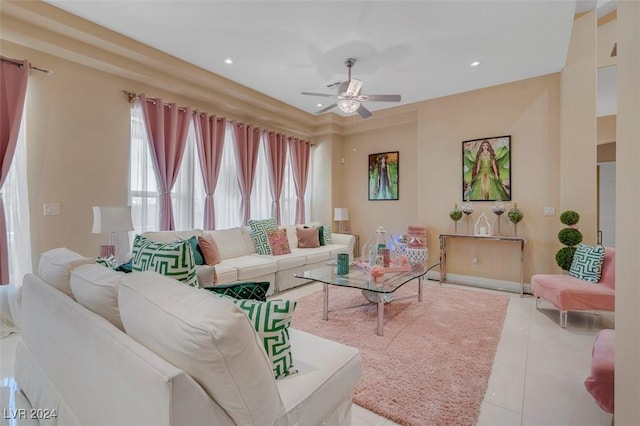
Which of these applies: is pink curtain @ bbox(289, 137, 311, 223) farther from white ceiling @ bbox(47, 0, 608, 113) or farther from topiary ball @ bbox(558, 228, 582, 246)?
topiary ball @ bbox(558, 228, 582, 246)

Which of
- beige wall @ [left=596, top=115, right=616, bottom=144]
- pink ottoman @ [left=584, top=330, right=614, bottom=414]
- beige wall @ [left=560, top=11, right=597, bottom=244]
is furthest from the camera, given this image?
beige wall @ [left=596, top=115, right=616, bottom=144]

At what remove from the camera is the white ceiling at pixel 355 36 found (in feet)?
8.71

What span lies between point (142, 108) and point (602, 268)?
555 centimetres

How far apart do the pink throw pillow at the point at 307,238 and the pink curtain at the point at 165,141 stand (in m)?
1.96

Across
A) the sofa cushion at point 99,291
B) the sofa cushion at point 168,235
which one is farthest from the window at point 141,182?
the sofa cushion at point 99,291

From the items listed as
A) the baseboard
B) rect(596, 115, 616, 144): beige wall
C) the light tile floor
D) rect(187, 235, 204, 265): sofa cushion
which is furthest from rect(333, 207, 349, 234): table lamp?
rect(596, 115, 616, 144): beige wall

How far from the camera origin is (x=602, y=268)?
122 inches

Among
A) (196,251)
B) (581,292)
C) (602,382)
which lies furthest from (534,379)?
(196,251)

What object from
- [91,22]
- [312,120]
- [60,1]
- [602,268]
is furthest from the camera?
[312,120]

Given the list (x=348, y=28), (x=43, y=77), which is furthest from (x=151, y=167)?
(x=348, y=28)

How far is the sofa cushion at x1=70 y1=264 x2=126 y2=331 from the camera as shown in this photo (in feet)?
3.83

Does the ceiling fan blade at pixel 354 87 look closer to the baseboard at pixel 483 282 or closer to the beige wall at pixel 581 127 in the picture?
the beige wall at pixel 581 127

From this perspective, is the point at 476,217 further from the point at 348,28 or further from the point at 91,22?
the point at 91,22

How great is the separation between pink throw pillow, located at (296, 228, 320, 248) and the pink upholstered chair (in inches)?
121
